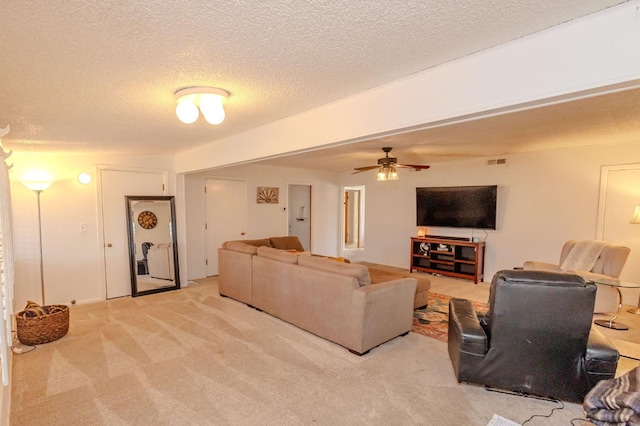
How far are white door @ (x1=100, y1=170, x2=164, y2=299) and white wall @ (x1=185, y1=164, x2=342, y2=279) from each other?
101cm

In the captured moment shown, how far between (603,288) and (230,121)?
495 cm

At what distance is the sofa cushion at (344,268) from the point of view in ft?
10.3

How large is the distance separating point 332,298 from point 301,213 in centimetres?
498

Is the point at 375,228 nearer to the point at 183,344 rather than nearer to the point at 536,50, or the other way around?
the point at 183,344

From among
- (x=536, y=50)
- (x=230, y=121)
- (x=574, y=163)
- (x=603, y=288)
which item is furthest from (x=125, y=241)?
(x=574, y=163)

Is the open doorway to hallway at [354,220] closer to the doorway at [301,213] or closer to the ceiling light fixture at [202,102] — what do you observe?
the doorway at [301,213]

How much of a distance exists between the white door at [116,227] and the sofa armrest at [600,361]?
5568 millimetres

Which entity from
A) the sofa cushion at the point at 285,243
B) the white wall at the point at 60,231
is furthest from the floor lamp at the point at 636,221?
the white wall at the point at 60,231

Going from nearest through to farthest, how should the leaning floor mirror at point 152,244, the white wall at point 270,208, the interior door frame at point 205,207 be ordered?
1. the leaning floor mirror at point 152,244
2. the white wall at point 270,208
3. the interior door frame at point 205,207

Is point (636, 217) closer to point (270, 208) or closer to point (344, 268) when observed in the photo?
point (344, 268)

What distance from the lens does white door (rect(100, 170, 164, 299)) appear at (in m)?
4.68

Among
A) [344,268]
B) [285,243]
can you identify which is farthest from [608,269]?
[285,243]

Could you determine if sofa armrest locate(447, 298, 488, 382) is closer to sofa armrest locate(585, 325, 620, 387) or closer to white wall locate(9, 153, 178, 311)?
sofa armrest locate(585, 325, 620, 387)

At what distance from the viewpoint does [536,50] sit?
1.49 m
